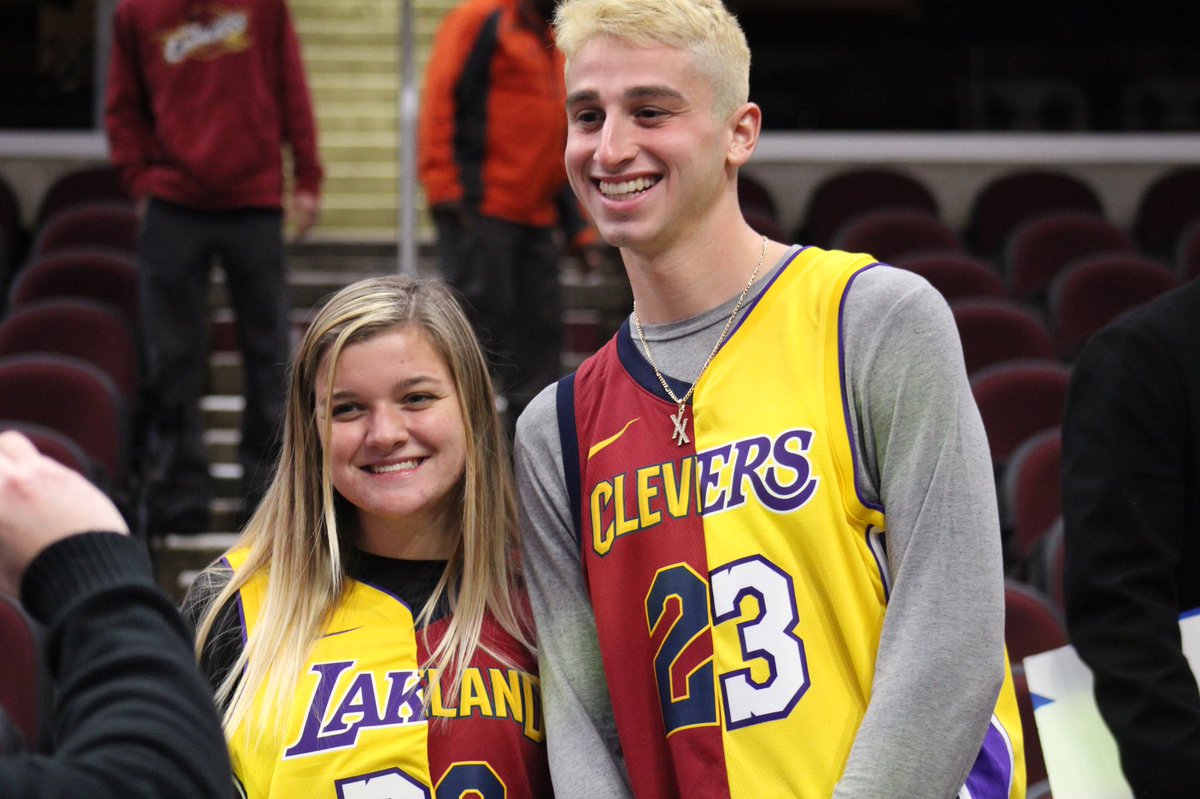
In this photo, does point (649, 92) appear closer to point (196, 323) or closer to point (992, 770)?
point (992, 770)

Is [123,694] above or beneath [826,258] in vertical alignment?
beneath

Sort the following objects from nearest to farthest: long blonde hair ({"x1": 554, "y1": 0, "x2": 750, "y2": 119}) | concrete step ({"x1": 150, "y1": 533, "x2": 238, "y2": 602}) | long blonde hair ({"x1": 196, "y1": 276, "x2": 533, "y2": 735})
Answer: long blonde hair ({"x1": 554, "y1": 0, "x2": 750, "y2": 119}) < long blonde hair ({"x1": 196, "y1": 276, "x2": 533, "y2": 735}) < concrete step ({"x1": 150, "y1": 533, "x2": 238, "y2": 602})

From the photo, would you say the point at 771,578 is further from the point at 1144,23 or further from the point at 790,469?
the point at 1144,23

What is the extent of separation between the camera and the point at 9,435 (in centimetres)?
120

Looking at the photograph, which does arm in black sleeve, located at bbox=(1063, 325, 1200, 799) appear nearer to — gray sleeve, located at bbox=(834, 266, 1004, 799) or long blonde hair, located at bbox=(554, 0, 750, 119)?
gray sleeve, located at bbox=(834, 266, 1004, 799)

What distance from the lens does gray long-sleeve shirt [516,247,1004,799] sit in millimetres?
1578

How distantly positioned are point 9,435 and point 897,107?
316 inches

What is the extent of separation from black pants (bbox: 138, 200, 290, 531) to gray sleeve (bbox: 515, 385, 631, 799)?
107 inches

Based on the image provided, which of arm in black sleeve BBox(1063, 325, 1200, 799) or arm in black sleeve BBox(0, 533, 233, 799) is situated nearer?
arm in black sleeve BBox(0, 533, 233, 799)

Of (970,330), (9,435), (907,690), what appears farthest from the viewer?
(970,330)

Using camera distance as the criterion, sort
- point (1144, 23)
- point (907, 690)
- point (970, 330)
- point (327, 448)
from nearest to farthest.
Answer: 1. point (907, 690)
2. point (327, 448)
3. point (970, 330)
4. point (1144, 23)

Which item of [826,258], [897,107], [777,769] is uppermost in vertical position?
[897,107]

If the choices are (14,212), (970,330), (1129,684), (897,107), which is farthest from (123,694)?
(897,107)

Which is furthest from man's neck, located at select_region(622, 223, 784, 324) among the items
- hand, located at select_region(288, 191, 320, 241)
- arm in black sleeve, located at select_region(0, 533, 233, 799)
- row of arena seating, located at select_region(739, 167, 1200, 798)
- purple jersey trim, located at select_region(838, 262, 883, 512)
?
hand, located at select_region(288, 191, 320, 241)
